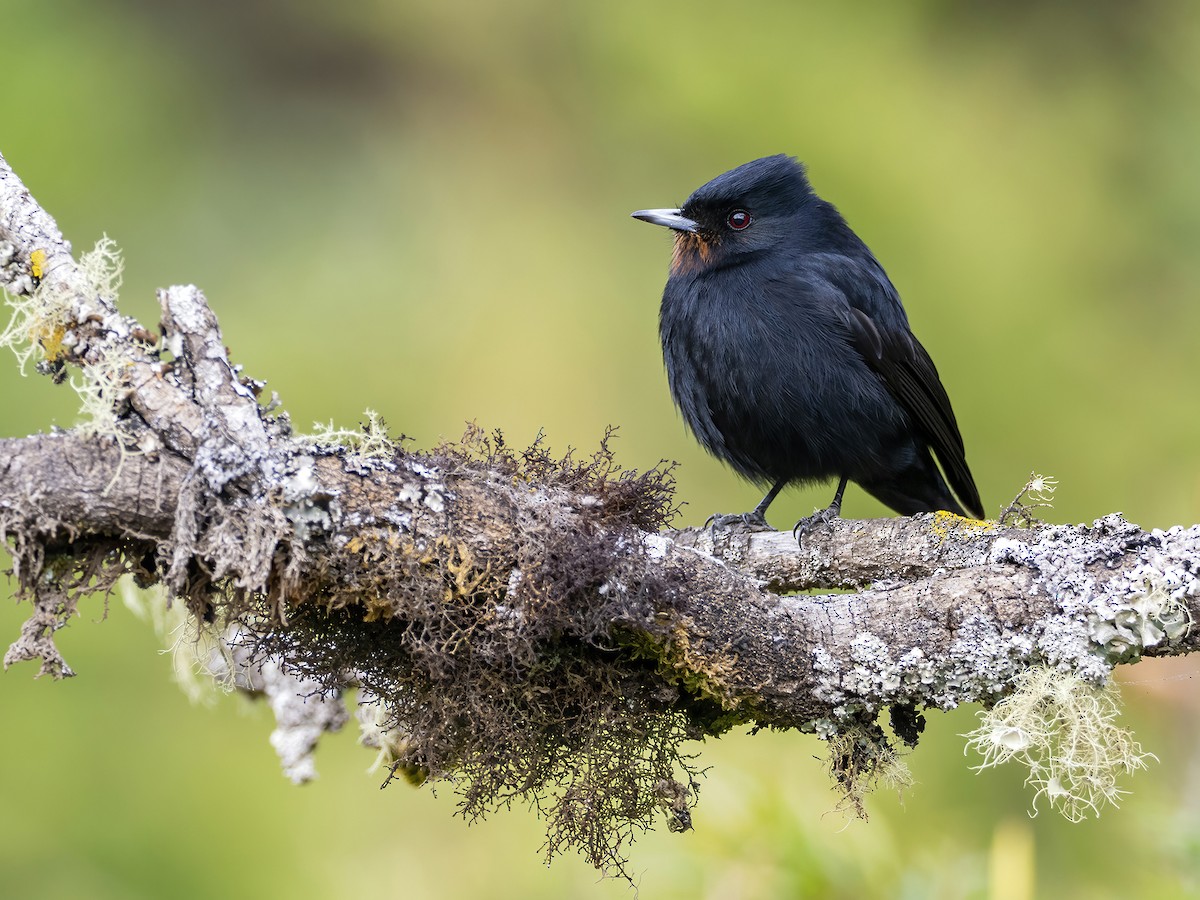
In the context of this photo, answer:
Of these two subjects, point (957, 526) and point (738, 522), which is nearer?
point (957, 526)

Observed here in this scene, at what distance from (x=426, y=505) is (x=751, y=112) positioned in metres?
3.75

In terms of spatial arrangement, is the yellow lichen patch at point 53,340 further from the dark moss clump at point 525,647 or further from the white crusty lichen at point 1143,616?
the white crusty lichen at point 1143,616

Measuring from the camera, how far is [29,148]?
200 inches

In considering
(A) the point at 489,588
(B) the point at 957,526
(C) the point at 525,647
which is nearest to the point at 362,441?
(A) the point at 489,588

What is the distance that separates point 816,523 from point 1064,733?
36.2 inches

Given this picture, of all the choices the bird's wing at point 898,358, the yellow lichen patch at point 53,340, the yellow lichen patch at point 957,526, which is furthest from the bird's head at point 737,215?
the yellow lichen patch at point 53,340

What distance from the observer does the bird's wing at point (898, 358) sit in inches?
139

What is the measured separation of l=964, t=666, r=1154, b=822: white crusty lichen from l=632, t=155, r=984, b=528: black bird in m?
1.13

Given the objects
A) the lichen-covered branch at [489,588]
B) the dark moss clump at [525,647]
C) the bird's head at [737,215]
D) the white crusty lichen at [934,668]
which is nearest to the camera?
the lichen-covered branch at [489,588]

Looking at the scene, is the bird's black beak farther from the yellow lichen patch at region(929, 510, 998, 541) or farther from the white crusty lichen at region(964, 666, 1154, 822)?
the white crusty lichen at region(964, 666, 1154, 822)

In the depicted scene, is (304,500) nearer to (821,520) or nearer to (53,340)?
(53,340)

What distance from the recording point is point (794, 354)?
134 inches

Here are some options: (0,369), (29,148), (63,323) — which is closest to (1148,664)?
(63,323)

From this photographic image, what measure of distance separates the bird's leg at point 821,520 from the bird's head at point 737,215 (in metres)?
0.74
